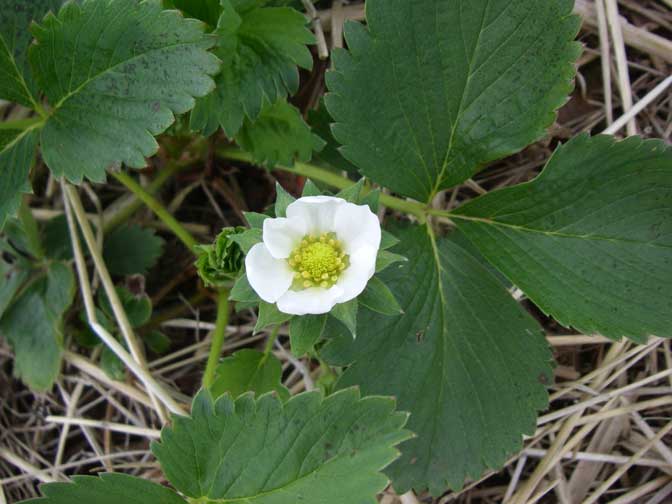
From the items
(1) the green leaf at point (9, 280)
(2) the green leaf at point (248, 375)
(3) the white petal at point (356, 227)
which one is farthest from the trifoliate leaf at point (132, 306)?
(3) the white petal at point (356, 227)

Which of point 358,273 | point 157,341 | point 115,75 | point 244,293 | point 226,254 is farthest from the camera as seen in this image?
point 157,341

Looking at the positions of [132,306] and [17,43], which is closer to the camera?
[17,43]

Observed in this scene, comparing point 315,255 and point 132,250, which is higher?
point 315,255

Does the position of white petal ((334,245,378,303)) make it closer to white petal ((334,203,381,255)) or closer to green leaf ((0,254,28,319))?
white petal ((334,203,381,255))

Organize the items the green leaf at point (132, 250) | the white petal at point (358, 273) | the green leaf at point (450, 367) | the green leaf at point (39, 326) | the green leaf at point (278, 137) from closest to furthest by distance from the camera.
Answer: the white petal at point (358, 273)
the green leaf at point (450, 367)
the green leaf at point (278, 137)
the green leaf at point (39, 326)
the green leaf at point (132, 250)

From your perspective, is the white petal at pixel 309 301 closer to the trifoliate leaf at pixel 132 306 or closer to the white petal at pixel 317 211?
the white petal at pixel 317 211

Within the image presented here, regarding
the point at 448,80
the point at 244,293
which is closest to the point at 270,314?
the point at 244,293

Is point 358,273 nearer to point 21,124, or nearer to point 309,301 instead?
point 309,301
